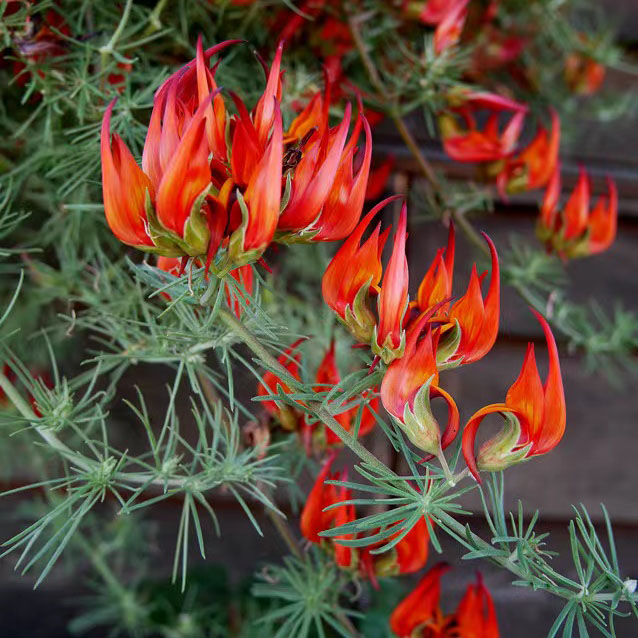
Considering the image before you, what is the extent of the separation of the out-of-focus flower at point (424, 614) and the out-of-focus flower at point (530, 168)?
1.36ft

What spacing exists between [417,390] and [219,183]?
0.14 metres

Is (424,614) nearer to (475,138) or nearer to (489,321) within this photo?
(489,321)

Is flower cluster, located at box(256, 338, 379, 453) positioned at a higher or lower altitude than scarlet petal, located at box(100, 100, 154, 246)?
lower

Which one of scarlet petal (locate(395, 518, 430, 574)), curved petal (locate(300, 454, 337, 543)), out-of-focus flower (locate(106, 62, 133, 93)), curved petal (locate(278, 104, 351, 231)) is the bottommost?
scarlet petal (locate(395, 518, 430, 574))

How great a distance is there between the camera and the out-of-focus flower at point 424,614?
50 cm

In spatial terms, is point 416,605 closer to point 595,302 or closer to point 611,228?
point 611,228

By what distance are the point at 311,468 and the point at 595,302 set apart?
574 millimetres

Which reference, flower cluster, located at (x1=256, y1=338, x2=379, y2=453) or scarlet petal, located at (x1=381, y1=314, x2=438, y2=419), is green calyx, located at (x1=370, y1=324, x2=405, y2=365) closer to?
scarlet petal, located at (x1=381, y1=314, x2=438, y2=419)

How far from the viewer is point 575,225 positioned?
697mm

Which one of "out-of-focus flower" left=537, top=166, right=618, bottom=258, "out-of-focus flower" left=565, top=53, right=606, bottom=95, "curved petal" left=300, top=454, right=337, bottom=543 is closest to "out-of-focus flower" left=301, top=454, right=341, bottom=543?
"curved petal" left=300, top=454, right=337, bottom=543

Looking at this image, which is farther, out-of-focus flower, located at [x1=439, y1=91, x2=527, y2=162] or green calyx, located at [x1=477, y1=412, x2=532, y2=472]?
out-of-focus flower, located at [x1=439, y1=91, x2=527, y2=162]

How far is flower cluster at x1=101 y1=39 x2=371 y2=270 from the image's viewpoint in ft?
1.01

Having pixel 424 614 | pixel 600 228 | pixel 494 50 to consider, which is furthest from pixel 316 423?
pixel 494 50

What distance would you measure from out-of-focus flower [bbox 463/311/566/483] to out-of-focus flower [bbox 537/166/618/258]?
39 centimetres
